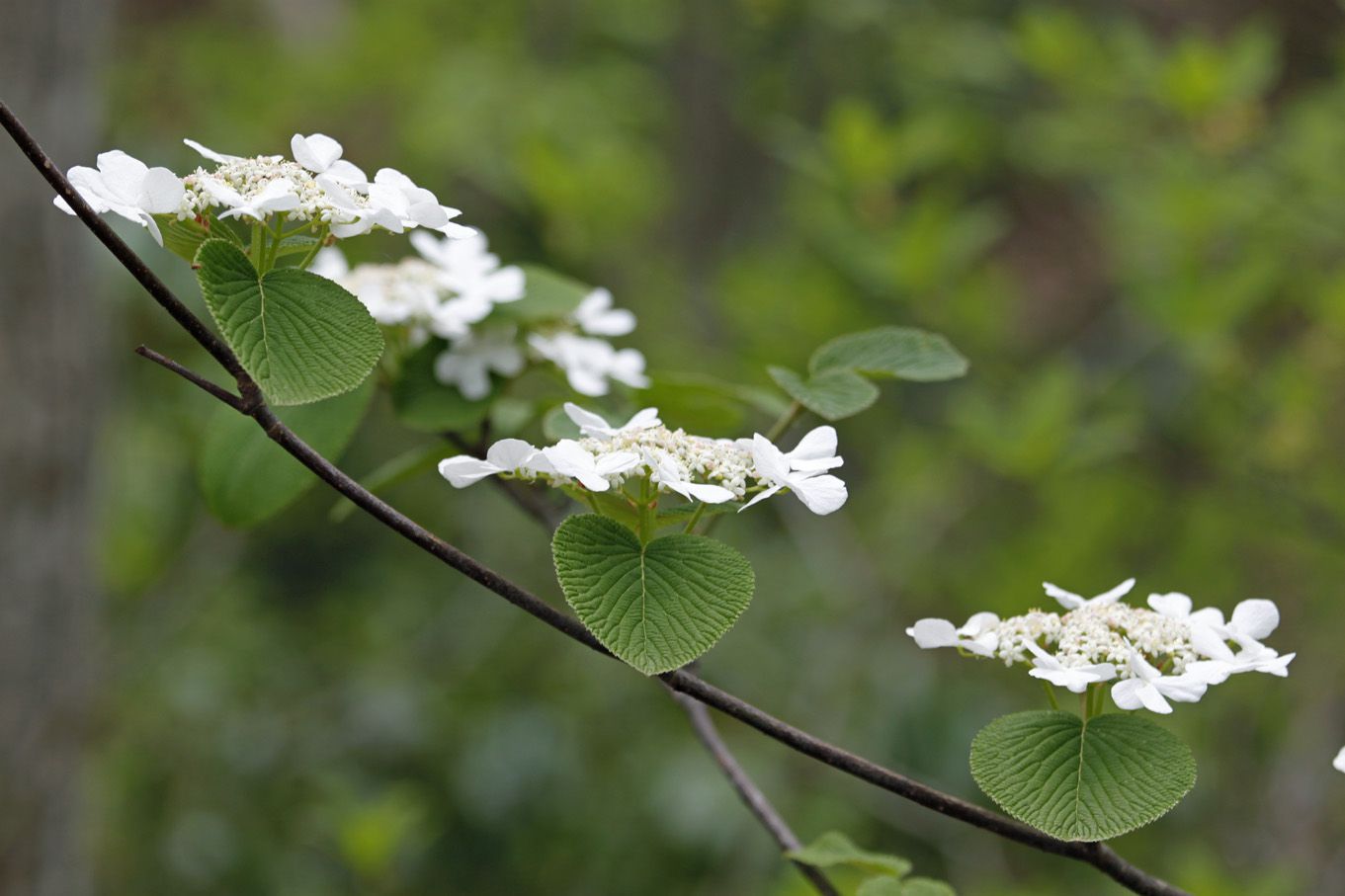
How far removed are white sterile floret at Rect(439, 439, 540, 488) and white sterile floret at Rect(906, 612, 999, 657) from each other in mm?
148

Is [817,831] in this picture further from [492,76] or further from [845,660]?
[492,76]

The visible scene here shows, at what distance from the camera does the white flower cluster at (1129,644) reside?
0.42 metres

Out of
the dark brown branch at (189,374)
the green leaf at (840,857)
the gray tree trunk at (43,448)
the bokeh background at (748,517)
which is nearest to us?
the dark brown branch at (189,374)

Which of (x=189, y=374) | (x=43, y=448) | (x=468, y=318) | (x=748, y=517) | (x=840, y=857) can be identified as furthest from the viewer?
(x=748, y=517)

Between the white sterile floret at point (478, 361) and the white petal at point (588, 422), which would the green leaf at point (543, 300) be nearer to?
the white sterile floret at point (478, 361)

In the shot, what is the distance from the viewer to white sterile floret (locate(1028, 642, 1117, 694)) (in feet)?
1.36

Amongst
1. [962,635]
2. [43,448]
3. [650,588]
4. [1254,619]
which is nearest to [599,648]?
[650,588]

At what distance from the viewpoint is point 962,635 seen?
1.51 feet

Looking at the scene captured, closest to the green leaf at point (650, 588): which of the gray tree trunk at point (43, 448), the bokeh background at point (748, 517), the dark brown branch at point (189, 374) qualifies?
the dark brown branch at point (189, 374)

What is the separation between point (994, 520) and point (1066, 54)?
1.13m

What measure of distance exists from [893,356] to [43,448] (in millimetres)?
1130

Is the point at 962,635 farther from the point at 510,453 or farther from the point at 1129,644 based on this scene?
the point at 510,453

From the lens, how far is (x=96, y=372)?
1.48 meters

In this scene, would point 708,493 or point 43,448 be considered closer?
point 708,493
